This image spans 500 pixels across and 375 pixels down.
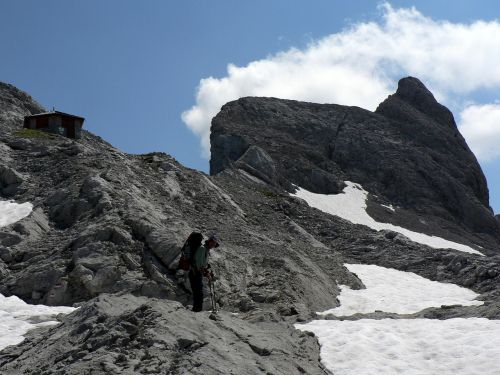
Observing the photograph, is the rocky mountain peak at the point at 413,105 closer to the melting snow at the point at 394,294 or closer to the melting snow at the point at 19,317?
the melting snow at the point at 394,294

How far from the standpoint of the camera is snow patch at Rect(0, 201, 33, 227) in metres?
28.3

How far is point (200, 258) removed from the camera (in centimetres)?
1891

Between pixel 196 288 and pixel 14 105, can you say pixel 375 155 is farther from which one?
pixel 196 288

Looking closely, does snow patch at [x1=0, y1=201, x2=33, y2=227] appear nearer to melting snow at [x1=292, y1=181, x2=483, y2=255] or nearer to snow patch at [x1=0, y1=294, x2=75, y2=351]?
snow patch at [x1=0, y1=294, x2=75, y2=351]

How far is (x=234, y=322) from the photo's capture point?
1677cm

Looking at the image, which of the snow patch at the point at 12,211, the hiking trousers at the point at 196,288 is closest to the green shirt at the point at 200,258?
the hiking trousers at the point at 196,288

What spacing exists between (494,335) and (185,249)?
378 inches

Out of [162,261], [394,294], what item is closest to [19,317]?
[162,261]

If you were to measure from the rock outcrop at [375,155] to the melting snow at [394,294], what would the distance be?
2990 cm

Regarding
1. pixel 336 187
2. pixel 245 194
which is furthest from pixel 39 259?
pixel 336 187

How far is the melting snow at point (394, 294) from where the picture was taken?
2989 centimetres

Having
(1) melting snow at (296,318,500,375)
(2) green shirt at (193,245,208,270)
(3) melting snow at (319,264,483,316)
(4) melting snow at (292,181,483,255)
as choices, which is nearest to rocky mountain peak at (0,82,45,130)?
(4) melting snow at (292,181,483,255)

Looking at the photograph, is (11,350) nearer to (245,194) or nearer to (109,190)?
(109,190)

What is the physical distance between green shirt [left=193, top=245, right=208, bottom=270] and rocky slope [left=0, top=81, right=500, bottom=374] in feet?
5.69
